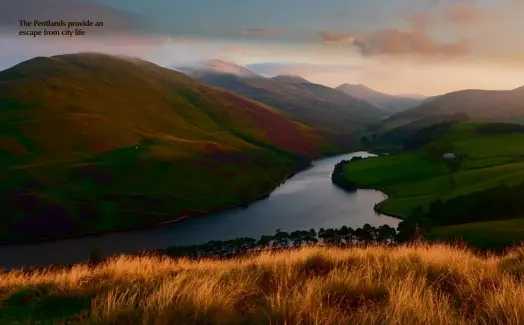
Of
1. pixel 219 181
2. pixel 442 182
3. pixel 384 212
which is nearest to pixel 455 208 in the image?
pixel 384 212

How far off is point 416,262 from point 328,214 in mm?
123378

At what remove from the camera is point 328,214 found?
431 ft

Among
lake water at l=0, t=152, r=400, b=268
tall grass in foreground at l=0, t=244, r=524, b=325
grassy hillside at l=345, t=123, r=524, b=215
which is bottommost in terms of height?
lake water at l=0, t=152, r=400, b=268

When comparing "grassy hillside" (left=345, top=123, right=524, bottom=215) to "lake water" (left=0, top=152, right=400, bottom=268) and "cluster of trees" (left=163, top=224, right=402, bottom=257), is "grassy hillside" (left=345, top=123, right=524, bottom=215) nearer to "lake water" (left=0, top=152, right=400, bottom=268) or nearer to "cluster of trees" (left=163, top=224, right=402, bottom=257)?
"lake water" (left=0, top=152, right=400, bottom=268)

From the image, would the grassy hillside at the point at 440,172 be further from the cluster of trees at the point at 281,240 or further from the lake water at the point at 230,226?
the cluster of trees at the point at 281,240

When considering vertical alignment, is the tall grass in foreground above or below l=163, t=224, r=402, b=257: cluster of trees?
above

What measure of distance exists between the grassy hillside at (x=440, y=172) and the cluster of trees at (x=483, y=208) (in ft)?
27.7

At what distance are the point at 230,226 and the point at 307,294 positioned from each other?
410ft

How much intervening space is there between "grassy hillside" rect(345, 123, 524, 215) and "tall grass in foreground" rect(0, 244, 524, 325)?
128 metres

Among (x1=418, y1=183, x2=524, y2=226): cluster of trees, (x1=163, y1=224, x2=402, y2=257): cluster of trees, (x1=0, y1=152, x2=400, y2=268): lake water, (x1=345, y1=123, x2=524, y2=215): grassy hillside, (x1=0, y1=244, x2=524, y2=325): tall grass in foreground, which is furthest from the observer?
(x1=345, y1=123, x2=524, y2=215): grassy hillside

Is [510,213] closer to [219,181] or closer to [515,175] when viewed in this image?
[515,175]

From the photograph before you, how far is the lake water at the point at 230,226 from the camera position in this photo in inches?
4321

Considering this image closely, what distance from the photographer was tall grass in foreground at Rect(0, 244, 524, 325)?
573 centimetres

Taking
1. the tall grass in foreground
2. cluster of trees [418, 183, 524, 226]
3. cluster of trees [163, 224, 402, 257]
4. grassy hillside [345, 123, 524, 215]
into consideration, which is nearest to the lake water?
cluster of trees [418, 183, 524, 226]
